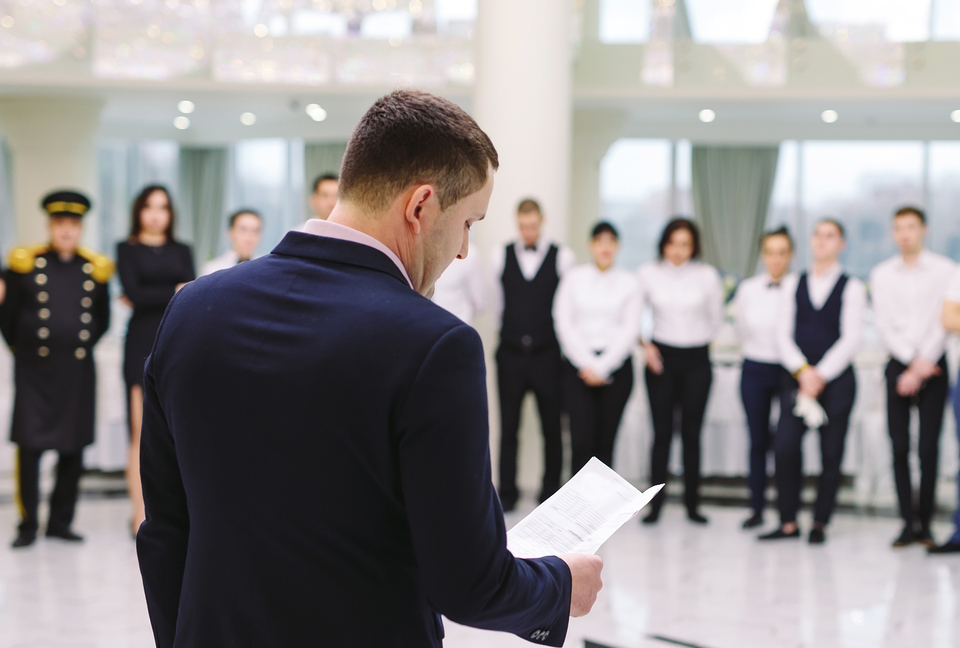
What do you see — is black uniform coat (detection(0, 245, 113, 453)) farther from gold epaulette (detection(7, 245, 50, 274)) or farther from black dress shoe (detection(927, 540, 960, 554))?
Result: black dress shoe (detection(927, 540, 960, 554))

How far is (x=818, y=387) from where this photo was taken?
4012 mm

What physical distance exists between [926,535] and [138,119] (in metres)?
9.89

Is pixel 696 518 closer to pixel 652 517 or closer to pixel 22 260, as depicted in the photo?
pixel 652 517

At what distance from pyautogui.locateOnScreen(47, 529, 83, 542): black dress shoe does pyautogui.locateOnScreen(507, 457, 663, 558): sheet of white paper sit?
11.1 feet

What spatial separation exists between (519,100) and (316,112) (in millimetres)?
5521

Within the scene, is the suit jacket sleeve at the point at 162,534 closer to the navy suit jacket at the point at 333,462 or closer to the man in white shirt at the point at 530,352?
the navy suit jacket at the point at 333,462

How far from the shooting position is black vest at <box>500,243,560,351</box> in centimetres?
457

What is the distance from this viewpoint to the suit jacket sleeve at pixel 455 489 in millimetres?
771

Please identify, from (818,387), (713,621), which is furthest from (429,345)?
(818,387)

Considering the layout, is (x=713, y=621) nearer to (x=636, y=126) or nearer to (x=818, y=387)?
(x=818, y=387)

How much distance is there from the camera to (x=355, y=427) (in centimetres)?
80

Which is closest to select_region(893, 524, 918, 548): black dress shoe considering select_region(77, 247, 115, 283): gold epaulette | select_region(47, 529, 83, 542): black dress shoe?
select_region(47, 529, 83, 542): black dress shoe

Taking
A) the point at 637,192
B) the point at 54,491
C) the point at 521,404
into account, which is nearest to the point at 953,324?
the point at 521,404

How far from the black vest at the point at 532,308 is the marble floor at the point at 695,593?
93 centimetres
